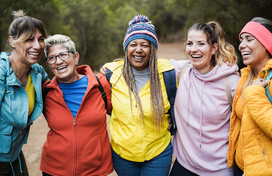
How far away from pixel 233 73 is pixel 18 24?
95.0 inches

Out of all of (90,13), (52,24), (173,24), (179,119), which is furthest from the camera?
(173,24)

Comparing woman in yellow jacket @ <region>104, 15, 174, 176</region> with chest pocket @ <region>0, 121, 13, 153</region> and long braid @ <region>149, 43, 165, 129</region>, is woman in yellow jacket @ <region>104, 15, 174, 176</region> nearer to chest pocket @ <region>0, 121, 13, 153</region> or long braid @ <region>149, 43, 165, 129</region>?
long braid @ <region>149, 43, 165, 129</region>

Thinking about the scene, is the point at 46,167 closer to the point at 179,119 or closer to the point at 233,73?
the point at 179,119

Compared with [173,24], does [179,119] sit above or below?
below

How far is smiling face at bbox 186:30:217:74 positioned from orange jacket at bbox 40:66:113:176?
120cm

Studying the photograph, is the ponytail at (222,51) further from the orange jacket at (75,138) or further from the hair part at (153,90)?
the orange jacket at (75,138)

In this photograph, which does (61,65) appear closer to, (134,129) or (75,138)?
(75,138)

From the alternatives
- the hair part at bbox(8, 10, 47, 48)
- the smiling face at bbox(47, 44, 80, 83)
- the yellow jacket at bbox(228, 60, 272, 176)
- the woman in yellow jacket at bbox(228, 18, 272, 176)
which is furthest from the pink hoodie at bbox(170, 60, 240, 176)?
the hair part at bbox(8, 10, 47, 48)

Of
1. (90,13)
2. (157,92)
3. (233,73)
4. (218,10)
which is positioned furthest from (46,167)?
(90,13)

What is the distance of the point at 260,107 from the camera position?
2.03 metres

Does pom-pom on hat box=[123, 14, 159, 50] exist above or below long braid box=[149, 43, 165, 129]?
above

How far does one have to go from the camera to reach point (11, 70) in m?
2.45

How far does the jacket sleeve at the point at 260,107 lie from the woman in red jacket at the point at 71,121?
5.16 ft

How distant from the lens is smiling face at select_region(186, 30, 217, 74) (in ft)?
8.84
